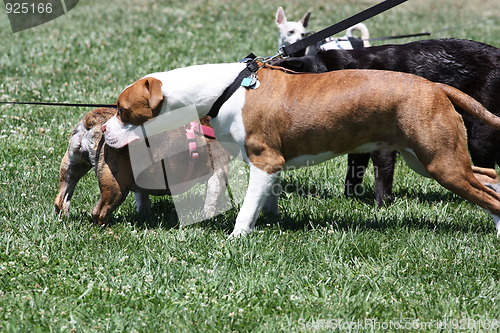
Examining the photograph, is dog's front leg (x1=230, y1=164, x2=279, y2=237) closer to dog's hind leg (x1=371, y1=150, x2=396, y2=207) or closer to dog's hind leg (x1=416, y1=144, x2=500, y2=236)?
dog's hind leg (x1=416, y1=144, x2=500, y2=236)

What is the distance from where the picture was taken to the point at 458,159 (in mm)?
4266

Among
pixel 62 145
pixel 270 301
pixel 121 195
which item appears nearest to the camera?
pixel 270 301

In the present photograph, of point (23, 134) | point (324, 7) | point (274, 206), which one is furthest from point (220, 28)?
point (274, 206)

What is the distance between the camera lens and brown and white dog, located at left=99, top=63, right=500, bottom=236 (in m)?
4.23

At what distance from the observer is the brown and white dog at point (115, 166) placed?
15.1 feet

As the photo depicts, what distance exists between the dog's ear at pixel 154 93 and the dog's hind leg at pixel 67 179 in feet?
2.74

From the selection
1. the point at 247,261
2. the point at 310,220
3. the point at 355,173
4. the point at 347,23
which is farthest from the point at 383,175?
the point at 247,261

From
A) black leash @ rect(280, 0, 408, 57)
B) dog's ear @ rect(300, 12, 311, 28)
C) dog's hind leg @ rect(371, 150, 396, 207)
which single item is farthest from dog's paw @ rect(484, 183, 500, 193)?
dog's ear @ rect(300, 12, 311, 28)

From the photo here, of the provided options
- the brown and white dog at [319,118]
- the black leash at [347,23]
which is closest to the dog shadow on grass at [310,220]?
the brown and white dog at [319,118]

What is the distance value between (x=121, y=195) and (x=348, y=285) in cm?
172

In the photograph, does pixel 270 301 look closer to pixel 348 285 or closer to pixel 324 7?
pixel 348 285

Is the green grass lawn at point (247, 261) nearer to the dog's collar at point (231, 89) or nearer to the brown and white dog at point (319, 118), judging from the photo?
the brown and white dog at point (319, 118)

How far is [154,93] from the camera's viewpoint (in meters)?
4.32

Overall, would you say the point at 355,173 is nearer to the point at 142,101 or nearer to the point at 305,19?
the point at 142,101
